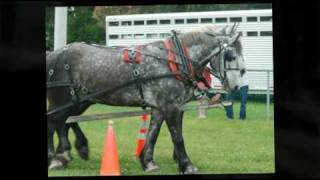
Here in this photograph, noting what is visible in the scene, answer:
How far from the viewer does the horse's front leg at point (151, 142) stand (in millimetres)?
5715

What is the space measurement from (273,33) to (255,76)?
1.53ft

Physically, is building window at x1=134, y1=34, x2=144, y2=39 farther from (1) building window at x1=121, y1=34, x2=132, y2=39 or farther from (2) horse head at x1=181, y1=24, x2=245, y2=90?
(2) horse head at x1=181, y1=24, x2=245, y2=90

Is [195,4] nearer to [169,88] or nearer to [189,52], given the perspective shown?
[189,52]

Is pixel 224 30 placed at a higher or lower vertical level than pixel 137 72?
higher

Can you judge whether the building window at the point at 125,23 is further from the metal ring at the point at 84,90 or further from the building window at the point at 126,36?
the metal ring at the point at 84,90

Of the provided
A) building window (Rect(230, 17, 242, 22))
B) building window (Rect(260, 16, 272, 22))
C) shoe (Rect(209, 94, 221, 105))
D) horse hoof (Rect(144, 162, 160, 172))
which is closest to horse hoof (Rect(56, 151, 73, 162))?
horse hoof (Rect(144, 162, 160, 172))

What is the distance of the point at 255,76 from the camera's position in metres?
5.72

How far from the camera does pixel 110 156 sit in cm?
562

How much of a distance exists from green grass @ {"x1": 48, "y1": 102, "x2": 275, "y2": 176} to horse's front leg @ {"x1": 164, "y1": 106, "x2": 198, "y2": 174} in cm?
5

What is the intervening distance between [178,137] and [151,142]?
27 cm

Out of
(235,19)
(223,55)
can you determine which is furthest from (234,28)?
(223,55)

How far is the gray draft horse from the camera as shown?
5.72 meters

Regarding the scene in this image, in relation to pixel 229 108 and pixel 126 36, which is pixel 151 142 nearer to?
pixel 229 108
